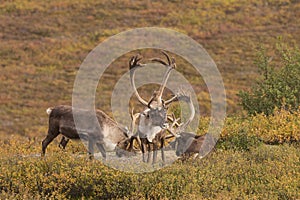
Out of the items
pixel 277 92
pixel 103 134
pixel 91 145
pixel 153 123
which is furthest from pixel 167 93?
pixel 153 123

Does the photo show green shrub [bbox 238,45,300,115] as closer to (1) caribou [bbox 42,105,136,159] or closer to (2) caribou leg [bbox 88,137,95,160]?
(1) caribou [bbox 42,105,136,159]

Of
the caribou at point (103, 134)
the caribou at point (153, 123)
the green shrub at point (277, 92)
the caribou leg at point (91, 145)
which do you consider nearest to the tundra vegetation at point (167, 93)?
the green shrub at point (277, 92)

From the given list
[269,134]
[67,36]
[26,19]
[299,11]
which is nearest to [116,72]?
[67,36]

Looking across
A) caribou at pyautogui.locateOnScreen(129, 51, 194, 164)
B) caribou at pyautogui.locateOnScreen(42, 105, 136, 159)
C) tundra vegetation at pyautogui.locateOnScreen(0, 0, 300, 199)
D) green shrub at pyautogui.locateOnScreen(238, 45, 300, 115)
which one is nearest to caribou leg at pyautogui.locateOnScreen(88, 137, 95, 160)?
caribou at pyautogui.locateOnScreen(42, 105, 136, 159)

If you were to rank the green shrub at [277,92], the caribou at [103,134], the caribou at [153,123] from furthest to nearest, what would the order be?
the green shrub at [277,92] → the caribou at [103,134] → the caribou at [153,123]

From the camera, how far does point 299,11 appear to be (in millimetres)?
70438

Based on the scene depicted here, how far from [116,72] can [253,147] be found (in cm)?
4355

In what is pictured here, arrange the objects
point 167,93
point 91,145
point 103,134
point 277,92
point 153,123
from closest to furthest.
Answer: point 153,123 < point 103,134 < point 91,145 < point 277,92 < point 167,93

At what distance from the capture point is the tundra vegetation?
36.6ft

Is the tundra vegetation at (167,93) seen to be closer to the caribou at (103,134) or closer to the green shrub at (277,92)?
the green shrub at (277,92)

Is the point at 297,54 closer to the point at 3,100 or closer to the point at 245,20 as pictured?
the point at 3,100

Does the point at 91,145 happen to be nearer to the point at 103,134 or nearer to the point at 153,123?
the point at 103,134

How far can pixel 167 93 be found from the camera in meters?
44.9

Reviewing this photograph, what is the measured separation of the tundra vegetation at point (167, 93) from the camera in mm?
11141
